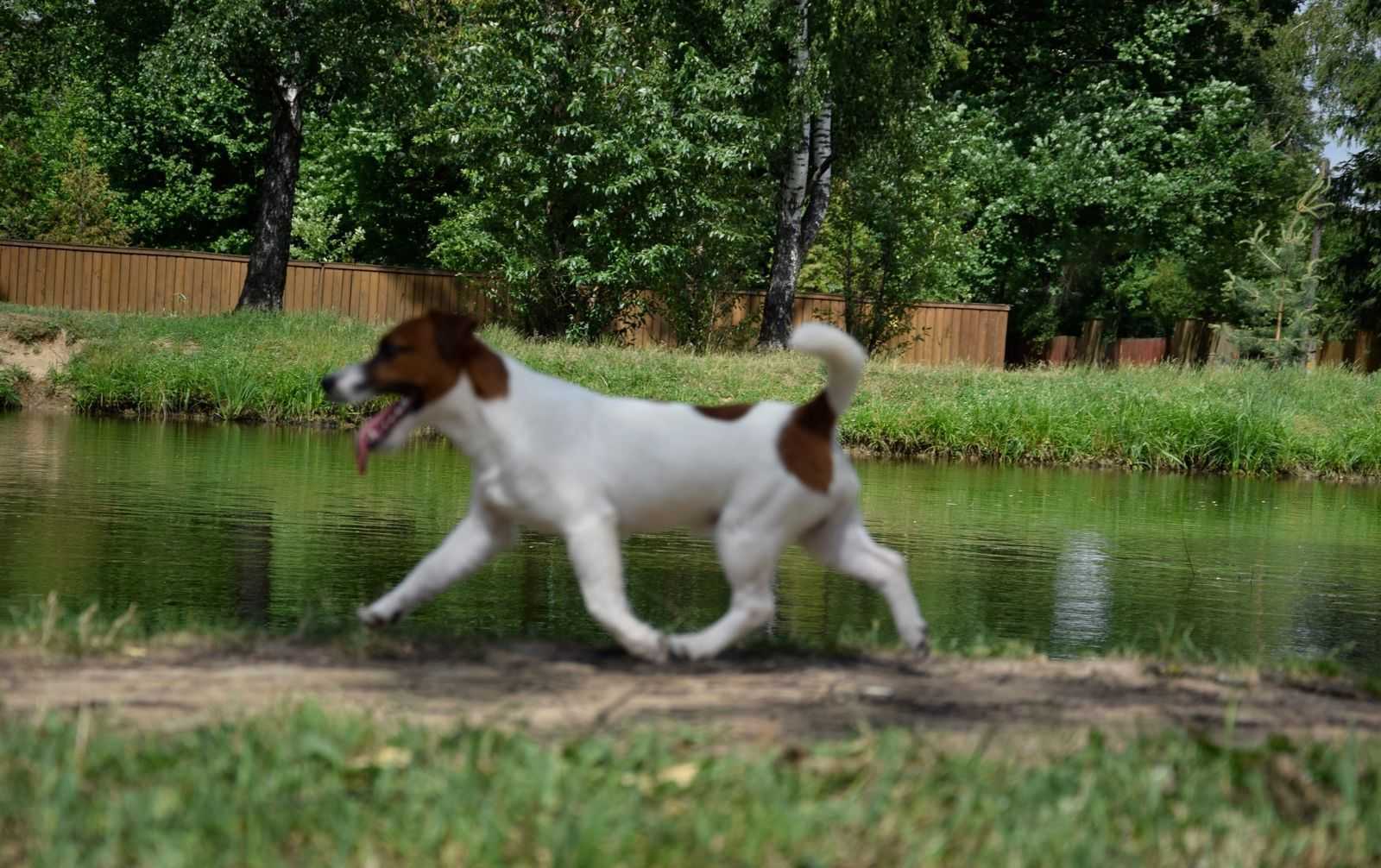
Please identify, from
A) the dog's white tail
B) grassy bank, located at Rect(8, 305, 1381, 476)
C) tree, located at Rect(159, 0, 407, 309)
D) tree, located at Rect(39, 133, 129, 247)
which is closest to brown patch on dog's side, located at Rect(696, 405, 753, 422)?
the dog's white tail

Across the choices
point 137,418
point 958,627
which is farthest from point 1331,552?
point 137,418

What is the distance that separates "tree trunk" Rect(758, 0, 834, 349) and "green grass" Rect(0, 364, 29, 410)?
14094 mm

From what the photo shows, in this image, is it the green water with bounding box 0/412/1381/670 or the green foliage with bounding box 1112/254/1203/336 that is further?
the green foliage with bounding box 1112/254/1203/336

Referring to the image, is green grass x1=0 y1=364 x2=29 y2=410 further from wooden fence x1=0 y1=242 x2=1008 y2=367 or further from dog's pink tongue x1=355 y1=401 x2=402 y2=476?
dog's pink tongue x1=355 y1=401 x2=402 y2=476

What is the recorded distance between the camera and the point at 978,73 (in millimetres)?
49312

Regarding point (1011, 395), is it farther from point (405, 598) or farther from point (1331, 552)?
point (405, 598)

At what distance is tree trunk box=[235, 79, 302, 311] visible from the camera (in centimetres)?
3259

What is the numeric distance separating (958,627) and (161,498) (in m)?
8.14

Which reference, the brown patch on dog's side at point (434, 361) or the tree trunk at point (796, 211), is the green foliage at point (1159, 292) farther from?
the brown patch on dog's side at point (434, 361)

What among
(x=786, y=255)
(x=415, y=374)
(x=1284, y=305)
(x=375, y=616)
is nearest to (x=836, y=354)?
(x=415, y=374)

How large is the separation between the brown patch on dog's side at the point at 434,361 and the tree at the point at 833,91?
2477cm

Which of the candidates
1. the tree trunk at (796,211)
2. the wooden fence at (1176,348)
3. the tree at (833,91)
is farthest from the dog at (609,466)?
the wooden fence at (1176,348)

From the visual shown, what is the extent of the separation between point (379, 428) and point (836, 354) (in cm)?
160

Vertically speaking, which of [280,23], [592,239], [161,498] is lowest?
[161,498]
